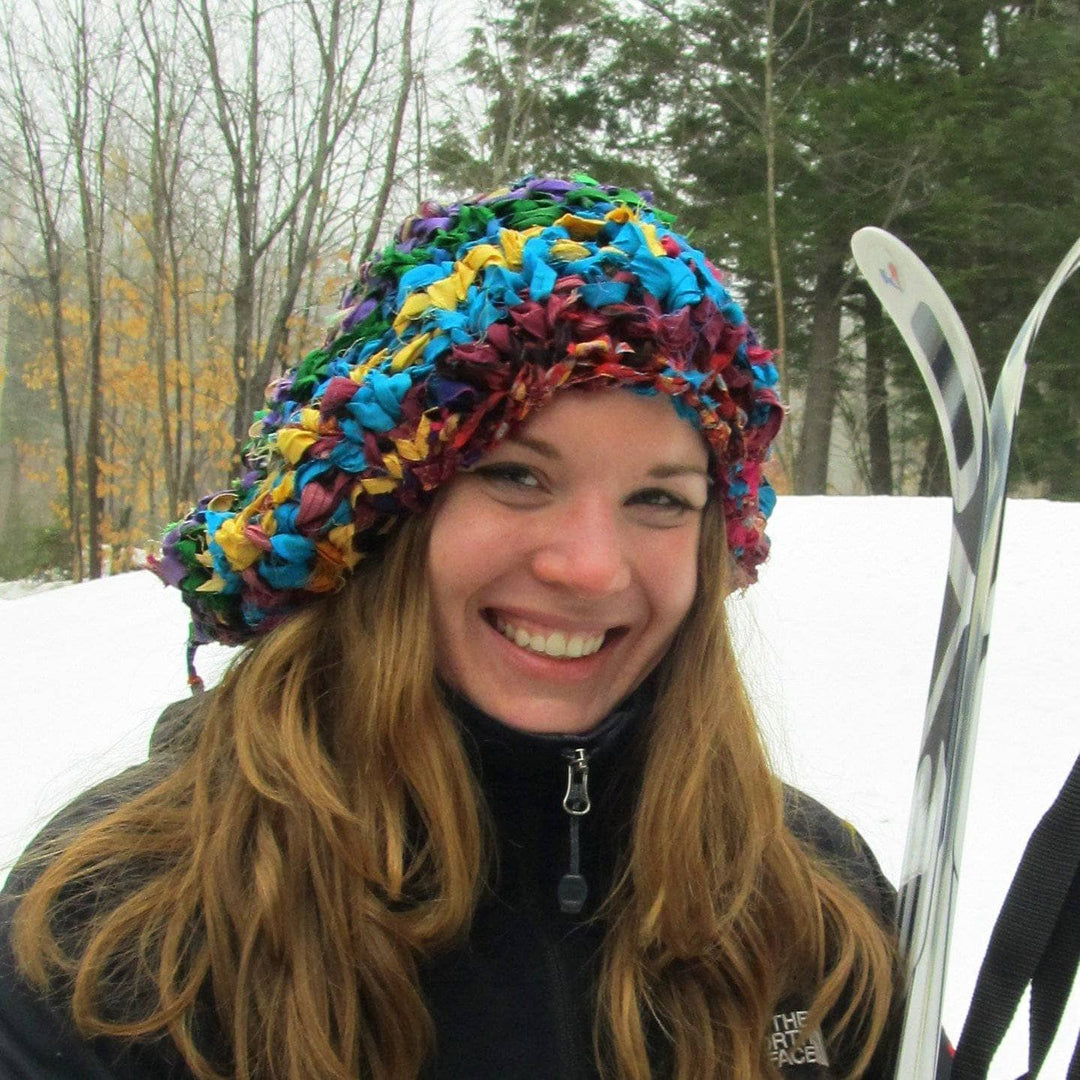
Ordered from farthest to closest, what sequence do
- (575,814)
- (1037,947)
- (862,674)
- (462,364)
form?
(862,674), (575,814), (462,364), (1037,947)

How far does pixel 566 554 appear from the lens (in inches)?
55.4

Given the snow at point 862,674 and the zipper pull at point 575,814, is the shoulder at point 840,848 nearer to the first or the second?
the snow at point 862,674

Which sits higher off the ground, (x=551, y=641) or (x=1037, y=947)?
(x=551, y=641)

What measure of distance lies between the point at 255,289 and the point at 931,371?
1135cm

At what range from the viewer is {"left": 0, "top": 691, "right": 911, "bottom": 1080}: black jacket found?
136cm

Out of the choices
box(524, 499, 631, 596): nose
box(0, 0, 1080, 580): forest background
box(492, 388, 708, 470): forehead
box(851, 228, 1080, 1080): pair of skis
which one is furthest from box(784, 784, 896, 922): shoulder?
box(0, 0, 1080, 580): forest background

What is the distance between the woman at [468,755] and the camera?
4.37ft

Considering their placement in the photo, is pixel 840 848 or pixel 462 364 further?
pixel 840 848

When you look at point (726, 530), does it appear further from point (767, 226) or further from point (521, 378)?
point (767, 226)

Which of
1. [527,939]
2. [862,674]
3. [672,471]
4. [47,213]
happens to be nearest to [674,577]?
[672,471]

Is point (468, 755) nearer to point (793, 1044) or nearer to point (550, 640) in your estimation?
point (550, 640)

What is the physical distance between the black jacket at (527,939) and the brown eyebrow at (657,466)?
0.38 metres

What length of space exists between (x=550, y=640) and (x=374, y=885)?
16.1 inches

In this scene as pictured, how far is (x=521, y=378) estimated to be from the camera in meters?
1.35
